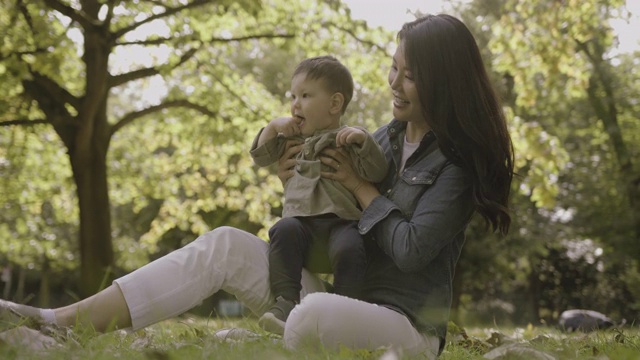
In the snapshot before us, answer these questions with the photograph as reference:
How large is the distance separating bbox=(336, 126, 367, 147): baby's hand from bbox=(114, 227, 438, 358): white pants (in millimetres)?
514

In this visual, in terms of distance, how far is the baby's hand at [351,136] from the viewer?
10.1ft

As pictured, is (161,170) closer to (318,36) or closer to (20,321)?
(318,36)

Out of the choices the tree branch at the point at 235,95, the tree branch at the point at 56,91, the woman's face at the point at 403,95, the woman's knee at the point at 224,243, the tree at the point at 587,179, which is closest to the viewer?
the woman's knee at the point at 224,243

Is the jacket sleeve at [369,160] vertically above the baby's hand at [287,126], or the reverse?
the baby's hand at [287,126]

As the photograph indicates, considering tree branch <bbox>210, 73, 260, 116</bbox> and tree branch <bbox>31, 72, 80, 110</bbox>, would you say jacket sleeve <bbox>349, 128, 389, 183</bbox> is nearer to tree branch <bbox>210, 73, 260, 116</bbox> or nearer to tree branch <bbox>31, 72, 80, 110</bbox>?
tree branch <bbox>31, 72, 80, 110</bbox>

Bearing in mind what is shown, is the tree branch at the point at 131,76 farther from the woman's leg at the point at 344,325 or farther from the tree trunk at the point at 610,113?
the tree trunk at the point at 610,113

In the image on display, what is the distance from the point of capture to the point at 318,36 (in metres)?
10.4

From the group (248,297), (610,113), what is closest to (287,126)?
(248,297)

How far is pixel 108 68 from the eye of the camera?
1030 cm

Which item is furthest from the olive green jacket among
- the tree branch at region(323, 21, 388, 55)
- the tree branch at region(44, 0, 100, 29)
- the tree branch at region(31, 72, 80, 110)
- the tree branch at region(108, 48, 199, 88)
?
the tree branch at region(31, 72, 80, 110)

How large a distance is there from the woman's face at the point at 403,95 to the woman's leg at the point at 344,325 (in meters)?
0.77

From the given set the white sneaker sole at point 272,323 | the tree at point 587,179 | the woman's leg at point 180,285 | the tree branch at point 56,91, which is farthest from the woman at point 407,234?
the tree at point 587,179

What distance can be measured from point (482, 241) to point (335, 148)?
58.9ft

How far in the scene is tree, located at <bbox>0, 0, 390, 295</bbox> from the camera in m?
8.73
